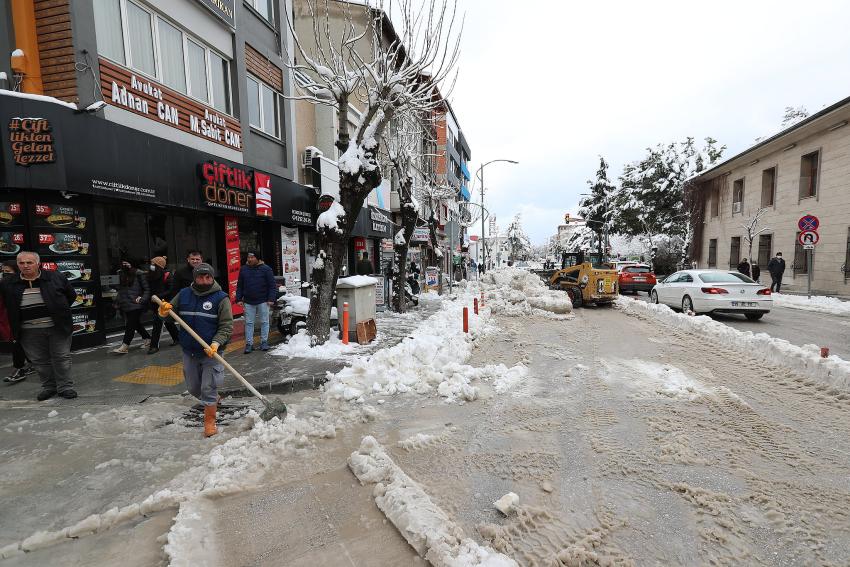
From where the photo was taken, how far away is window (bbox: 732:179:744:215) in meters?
27.4

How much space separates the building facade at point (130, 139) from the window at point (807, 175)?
26179mm

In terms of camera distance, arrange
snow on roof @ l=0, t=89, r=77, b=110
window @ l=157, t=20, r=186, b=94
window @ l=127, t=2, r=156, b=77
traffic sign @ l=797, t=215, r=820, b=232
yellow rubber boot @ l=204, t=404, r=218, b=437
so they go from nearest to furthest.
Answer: yellow rubber boot @ l=204, t=404, r=218, b=437 < snow on roof @ l=0, t=89, r=77, b=110 < window @ l=127, t=2, r=156, b=77 < window @ l=157, t=20, r=186, b=94 < traffic sign @ l=797, t=215, r=820, b=232

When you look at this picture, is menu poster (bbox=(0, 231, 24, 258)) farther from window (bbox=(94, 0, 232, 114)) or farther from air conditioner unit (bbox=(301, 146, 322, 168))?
air conditioner unit (bbox=(301, 146, 322, 168))

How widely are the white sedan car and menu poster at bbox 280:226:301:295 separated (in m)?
11.9

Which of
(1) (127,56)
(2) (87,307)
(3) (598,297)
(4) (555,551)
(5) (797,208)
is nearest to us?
(4) (555,551)

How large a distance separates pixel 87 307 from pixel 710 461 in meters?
9.56

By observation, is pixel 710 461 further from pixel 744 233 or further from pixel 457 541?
pixel 744 233

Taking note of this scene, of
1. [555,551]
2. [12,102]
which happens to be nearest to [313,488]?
[555,551]

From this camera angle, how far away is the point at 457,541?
2619 millimetres

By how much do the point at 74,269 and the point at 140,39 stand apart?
5.11m

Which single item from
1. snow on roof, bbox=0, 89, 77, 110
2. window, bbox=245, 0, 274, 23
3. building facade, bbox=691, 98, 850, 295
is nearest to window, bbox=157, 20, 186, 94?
snow on roof, bbox=0, 89, 77, 110

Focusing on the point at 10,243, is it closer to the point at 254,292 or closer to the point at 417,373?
the point at 254,292

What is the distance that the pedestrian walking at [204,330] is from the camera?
4.39 m

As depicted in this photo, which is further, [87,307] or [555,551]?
[87,307]
